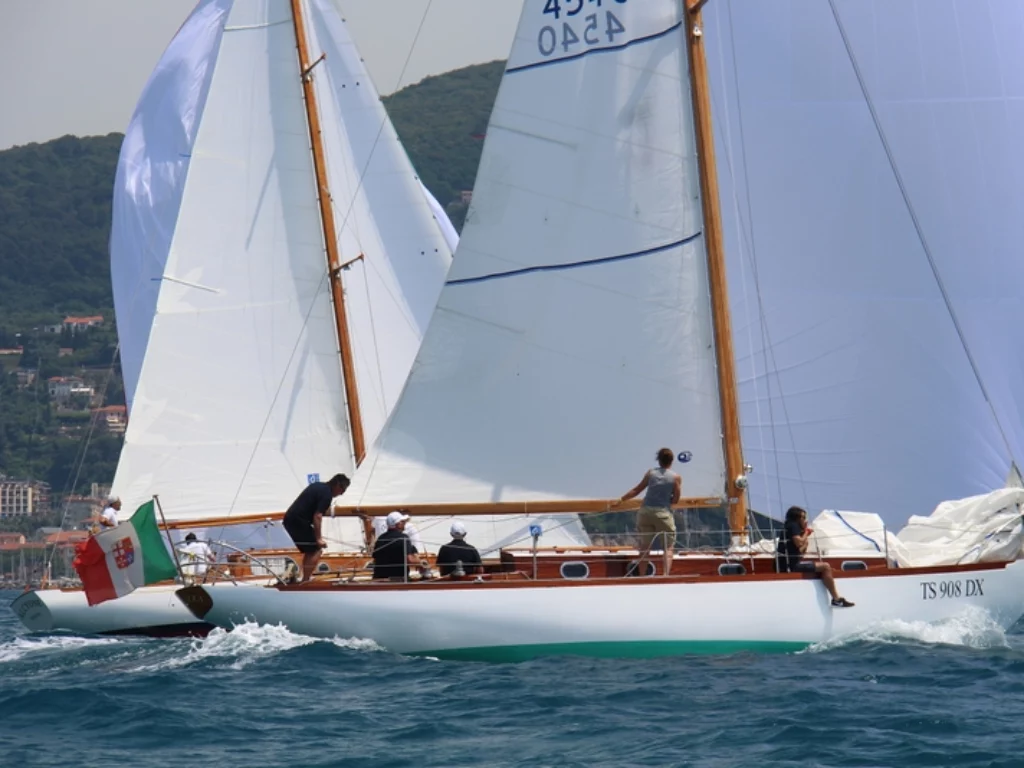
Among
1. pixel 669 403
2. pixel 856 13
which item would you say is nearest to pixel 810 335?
pixel 669 403

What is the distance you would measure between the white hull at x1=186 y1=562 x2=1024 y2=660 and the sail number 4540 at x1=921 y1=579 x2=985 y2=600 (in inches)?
0.6

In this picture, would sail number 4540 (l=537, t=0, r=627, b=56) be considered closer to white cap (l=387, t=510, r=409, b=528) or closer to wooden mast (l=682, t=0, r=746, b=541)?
wooden mast (l=682, t=0, r=746, b=541)

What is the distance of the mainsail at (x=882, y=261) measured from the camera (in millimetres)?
16062

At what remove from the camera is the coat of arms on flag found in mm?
15203

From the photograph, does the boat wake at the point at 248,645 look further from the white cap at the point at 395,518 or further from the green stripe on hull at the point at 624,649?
the white cap at the point at 395,518

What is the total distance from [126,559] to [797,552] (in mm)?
5682

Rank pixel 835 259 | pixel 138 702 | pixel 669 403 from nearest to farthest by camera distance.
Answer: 1. pixel 138 702
2. pixel 669 403
3. pixel 835 259

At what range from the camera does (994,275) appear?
1620cm

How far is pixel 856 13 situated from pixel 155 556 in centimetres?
814

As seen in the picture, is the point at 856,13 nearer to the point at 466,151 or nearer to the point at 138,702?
the point at 138,702

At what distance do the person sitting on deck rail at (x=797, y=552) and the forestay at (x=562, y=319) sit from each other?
2.63ft

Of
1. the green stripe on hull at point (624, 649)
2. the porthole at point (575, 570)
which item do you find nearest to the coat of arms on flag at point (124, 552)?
the green stripe on hull at point (624, 649)

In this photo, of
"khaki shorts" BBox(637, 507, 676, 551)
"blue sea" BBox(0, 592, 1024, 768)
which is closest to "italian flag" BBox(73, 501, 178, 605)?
"blue sea" BBox(0, 592, 1024, 768)

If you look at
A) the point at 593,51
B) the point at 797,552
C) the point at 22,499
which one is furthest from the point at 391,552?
the point at 22,499
